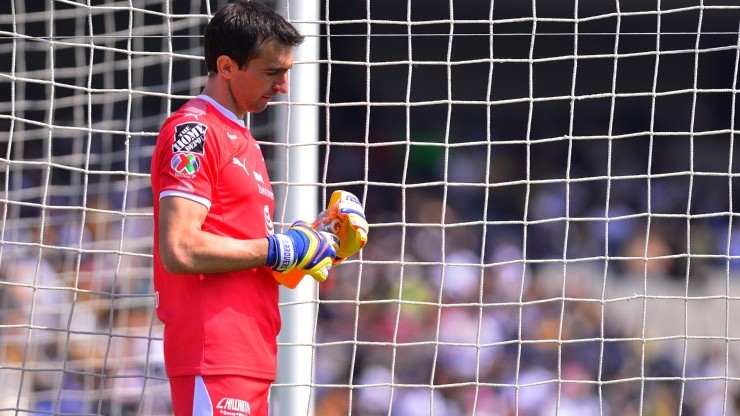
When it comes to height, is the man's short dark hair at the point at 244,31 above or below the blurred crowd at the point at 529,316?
above

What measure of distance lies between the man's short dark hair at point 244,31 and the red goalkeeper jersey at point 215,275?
14cm

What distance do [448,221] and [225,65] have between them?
568cm

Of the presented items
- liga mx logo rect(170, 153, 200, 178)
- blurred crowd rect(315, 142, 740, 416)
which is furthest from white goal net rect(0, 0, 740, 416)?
liga mx logo rect(170, 153, 200, 178)

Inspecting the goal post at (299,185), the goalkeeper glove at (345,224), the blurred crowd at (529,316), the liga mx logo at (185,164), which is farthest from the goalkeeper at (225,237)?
the blurred crowd at (529,316)

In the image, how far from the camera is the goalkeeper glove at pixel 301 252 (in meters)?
2.35

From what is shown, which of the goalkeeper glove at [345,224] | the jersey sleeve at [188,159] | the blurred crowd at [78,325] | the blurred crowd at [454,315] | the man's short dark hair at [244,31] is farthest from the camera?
the blurred crowd at [454,315]

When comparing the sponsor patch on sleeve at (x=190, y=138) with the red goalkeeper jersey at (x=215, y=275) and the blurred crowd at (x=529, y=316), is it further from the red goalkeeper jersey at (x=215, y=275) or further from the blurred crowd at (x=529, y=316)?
the blurred crowd at (x=529, y=316)

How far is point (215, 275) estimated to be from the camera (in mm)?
2354

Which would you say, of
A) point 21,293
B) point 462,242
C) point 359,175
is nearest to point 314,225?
point 21,293

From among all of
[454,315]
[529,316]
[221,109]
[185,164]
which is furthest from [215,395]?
[529,316]

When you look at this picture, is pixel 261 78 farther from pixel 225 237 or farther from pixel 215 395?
pixel 215 395

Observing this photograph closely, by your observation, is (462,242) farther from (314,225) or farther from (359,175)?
(314,225)

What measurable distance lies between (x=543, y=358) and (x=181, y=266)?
190 inches

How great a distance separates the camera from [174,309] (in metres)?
2.38
